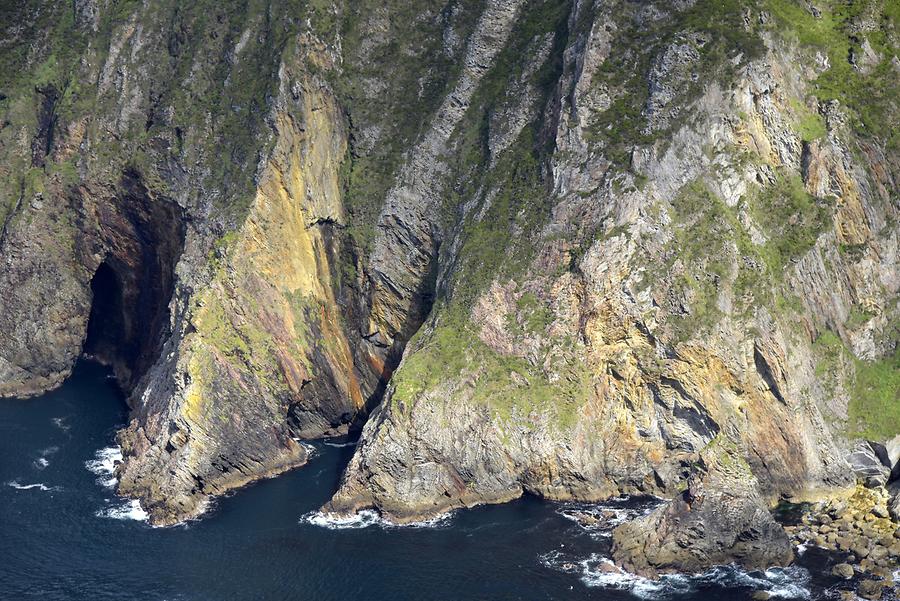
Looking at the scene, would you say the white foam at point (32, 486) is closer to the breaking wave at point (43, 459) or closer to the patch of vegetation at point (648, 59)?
the breaking wave at point (43, 459)

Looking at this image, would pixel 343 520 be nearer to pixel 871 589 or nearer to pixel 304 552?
pixel 304 552

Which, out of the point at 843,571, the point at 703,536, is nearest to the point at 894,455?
the point at 843,571

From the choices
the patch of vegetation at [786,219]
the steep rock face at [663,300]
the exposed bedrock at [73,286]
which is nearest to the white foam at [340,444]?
the steep rock face at [663,300]

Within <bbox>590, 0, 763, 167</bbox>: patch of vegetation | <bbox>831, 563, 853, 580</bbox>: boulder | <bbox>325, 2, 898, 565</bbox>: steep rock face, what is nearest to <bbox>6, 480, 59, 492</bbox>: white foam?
<bbox>325, 2, 898, 565</bbox>: steep rock face

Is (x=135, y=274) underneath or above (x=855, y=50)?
underneath

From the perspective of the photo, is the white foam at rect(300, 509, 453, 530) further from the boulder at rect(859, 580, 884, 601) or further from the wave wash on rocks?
the boulder at rect(859, 580, 884, 601)

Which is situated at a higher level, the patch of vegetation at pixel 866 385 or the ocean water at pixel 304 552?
the patch of vegetation at pixel 866 385

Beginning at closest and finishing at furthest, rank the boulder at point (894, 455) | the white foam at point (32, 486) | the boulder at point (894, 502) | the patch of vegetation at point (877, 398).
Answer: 1. the boulder at point (894, 502)
2. the boulder at point (894, 455)
3. the patch of vegetation at point (877, 398)
4. the white foam at point (32, 486)
